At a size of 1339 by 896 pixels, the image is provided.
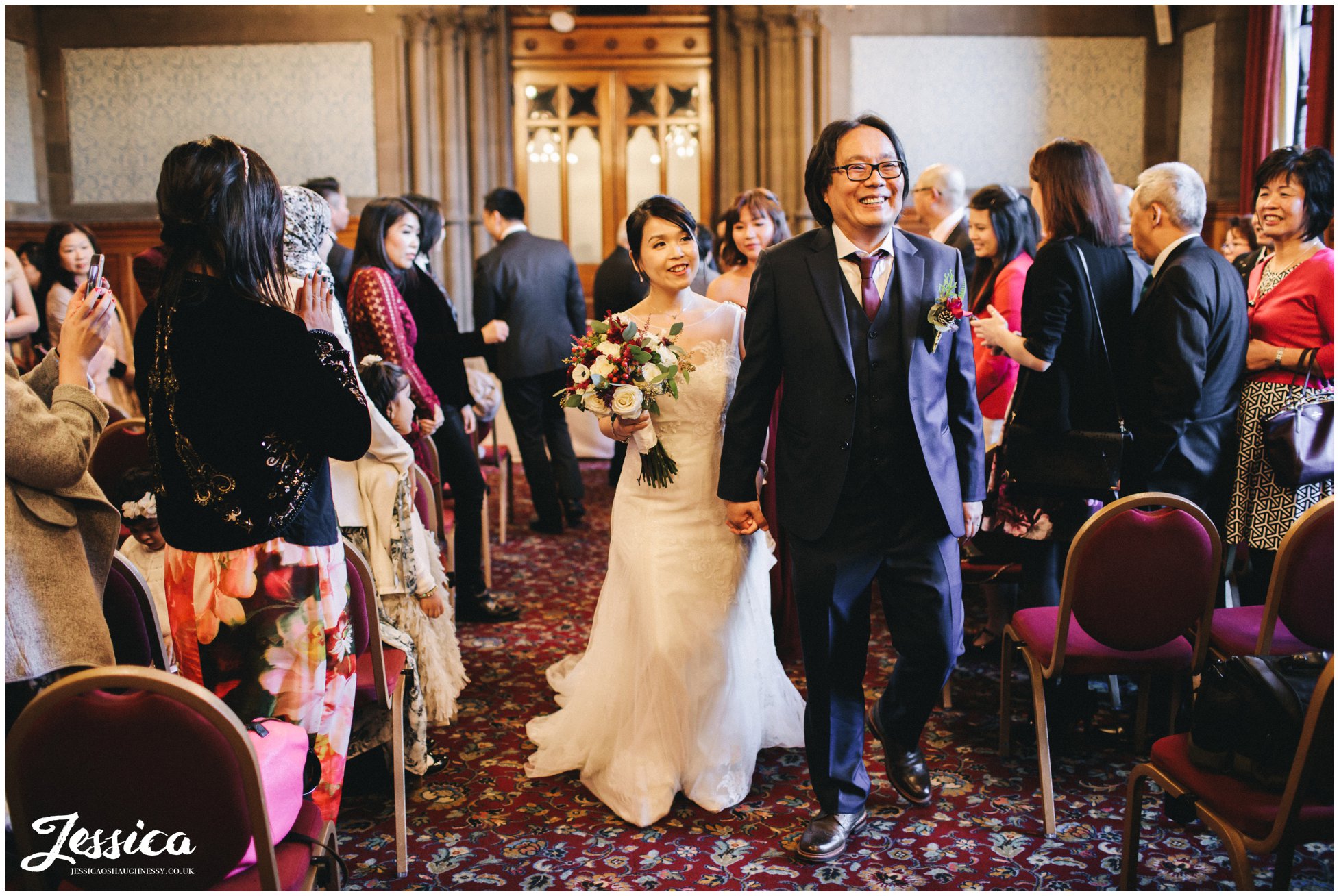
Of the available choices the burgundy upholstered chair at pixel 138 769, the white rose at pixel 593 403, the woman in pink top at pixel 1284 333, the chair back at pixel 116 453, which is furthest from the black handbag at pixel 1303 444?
the chair back at pixel 116 453

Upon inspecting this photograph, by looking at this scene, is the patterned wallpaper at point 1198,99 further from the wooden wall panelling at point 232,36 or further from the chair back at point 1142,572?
the chair back at point 1142,572

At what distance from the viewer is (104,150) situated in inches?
379

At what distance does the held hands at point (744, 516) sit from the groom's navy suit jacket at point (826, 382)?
4 cm

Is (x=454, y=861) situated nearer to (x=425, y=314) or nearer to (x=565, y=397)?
(x=565, y=397)

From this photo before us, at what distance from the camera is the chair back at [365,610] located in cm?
249

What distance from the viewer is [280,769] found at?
182 centimetres

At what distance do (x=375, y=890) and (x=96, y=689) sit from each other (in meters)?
1.21

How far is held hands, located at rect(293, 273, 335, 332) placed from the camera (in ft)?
7.04

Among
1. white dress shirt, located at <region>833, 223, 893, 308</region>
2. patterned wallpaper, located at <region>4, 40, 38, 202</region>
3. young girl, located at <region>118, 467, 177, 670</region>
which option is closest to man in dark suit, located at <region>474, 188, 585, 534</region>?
young girl, located at <region>118, 467, 177, 670</region>

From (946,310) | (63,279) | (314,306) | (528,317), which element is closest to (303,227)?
(314,306)

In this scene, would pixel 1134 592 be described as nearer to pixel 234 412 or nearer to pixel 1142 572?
pixel 1142 572

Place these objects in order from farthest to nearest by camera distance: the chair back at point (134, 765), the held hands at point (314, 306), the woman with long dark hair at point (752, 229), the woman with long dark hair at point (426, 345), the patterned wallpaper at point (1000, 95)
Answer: the patterned wallpaper at point (1000, 95) < the woman with long dark hair at point (752, 229) < the woman with long dark hair at point (426, 345) < the held hands at point (314, 306) < the chair back at point (134, 765)

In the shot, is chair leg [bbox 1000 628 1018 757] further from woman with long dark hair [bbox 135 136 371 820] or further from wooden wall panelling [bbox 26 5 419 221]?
wooden wall panelling [bbox 26 5 419 221]

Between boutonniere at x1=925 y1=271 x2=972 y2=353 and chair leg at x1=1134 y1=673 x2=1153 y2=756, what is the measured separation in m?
1.36
